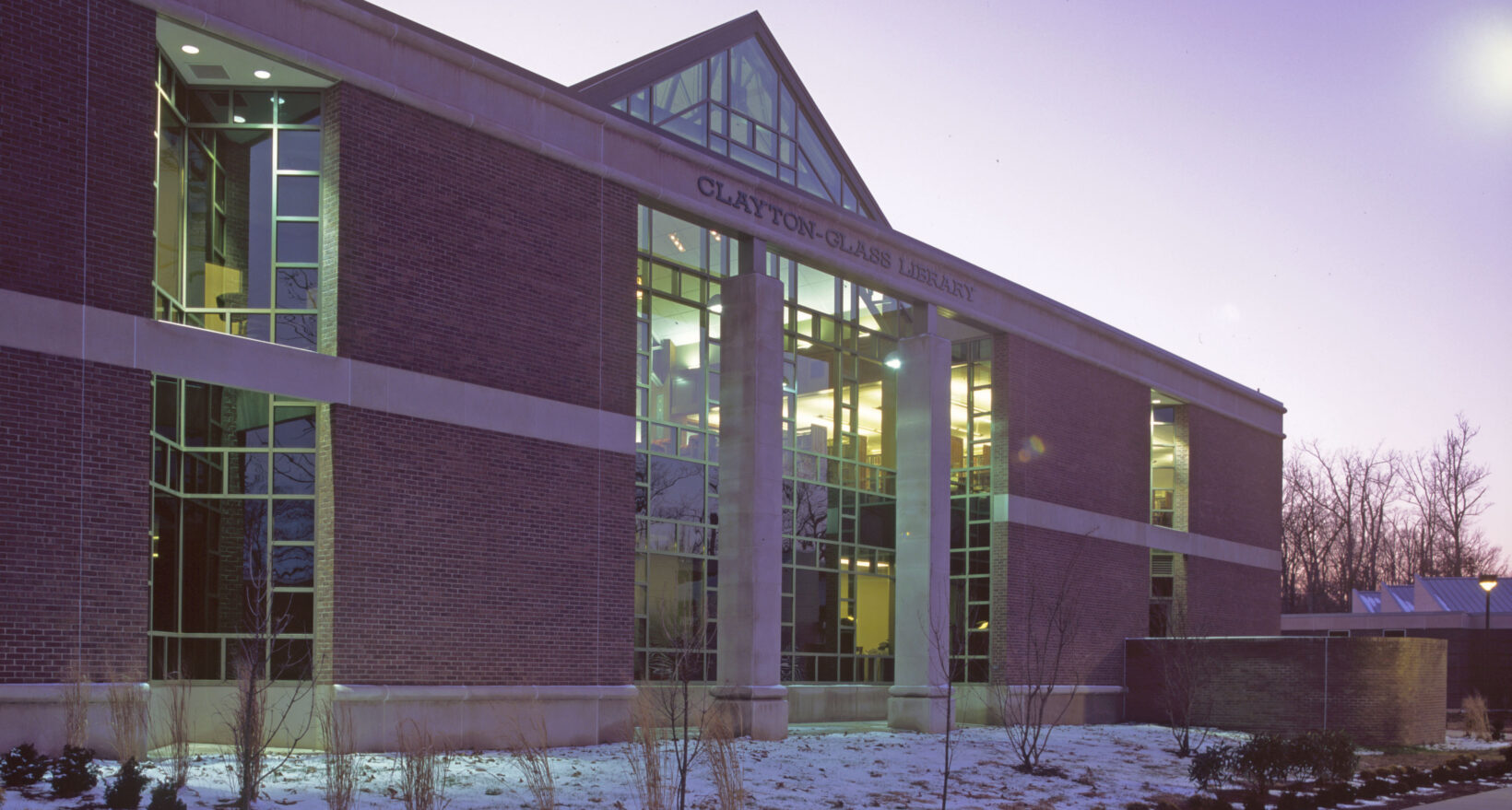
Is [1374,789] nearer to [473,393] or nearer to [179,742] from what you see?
[473,393]

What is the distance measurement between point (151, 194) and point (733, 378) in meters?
11.7

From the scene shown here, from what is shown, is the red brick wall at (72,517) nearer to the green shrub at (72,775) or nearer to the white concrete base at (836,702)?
the green shrub at (72,775)

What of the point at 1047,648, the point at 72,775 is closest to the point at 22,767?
the point at 72,775

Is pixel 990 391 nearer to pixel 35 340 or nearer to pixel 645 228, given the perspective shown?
pixel 645 228

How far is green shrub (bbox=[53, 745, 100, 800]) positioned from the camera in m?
13.0

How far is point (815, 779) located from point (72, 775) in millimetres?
9723

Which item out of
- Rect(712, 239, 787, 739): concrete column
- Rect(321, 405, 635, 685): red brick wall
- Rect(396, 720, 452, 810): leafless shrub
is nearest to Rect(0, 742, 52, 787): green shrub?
Rect(396, 720, 452, 810): leafless shrub

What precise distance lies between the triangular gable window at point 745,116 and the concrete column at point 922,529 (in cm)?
422

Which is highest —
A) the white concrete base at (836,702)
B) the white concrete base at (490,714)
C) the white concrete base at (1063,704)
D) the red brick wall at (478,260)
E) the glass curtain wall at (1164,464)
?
the red brick wall at (478,260)

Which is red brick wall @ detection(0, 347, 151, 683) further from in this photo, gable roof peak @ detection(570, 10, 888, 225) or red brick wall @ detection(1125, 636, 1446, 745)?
red brick wall @ detection(1125, 636, 1446, 745)

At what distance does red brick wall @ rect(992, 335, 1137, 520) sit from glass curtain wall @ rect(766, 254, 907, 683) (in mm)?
3181

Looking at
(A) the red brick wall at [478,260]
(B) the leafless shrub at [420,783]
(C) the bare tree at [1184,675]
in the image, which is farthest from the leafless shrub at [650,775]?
(C) the bare tree at [1184,675]

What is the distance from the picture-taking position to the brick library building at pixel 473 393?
16.0 meters

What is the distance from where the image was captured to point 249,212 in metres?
20.1
